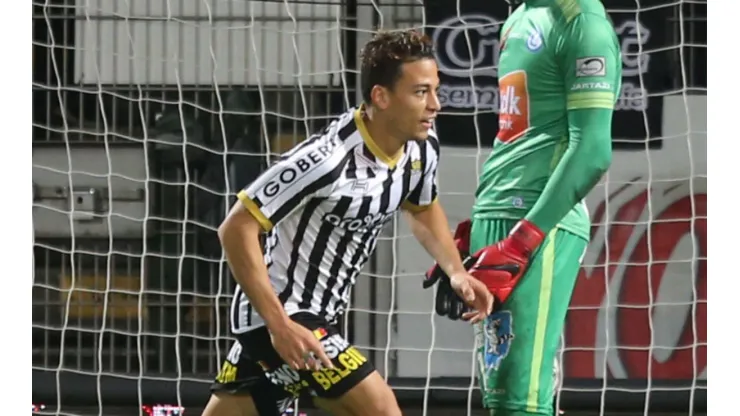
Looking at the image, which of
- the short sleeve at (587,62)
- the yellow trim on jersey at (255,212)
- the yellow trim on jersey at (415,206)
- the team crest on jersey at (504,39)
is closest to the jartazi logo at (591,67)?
the short sleeve at (587,62)

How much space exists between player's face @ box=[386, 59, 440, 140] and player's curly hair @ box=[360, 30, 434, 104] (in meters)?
0.01

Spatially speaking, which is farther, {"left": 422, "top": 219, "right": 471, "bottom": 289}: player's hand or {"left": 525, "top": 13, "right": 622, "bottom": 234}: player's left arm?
{"left": 422, "top": 219, "right": 471, "bottom": 289}: player's hand

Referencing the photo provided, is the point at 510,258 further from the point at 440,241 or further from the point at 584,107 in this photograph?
the point at 584,107

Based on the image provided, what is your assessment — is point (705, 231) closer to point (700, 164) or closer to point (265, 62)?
point (700, 164)

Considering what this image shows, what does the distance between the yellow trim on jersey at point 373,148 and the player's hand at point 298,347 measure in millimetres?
272

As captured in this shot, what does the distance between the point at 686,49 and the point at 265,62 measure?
753mm

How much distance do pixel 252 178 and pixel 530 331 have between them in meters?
0.61

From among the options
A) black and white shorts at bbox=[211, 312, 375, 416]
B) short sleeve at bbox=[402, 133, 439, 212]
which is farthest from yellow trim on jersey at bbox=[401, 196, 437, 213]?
black and white shorts at bbox=[211, 312, 375, 416]

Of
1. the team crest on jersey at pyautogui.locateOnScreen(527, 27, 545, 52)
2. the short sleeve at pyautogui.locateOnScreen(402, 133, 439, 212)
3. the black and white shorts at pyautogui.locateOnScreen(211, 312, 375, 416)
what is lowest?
the black and white shorts at pyautogui.locateOnScreen(211, 312, 375, 416)

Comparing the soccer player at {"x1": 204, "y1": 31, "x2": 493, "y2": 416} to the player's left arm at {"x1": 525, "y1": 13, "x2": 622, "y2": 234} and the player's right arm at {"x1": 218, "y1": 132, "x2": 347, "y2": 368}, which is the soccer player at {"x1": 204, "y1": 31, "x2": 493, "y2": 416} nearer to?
the player's right arm at {"x1": 218, "y1": 132, "x2": 347, "y2": 368}

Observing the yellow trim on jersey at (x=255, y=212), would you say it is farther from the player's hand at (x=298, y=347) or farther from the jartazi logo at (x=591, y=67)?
the jartazi logo at (x=591, y=67)

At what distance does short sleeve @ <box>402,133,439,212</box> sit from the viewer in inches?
83.9

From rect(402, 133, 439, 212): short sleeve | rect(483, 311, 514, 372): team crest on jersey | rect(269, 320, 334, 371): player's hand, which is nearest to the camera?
rect(269, 320, 334, 371): player's hand
